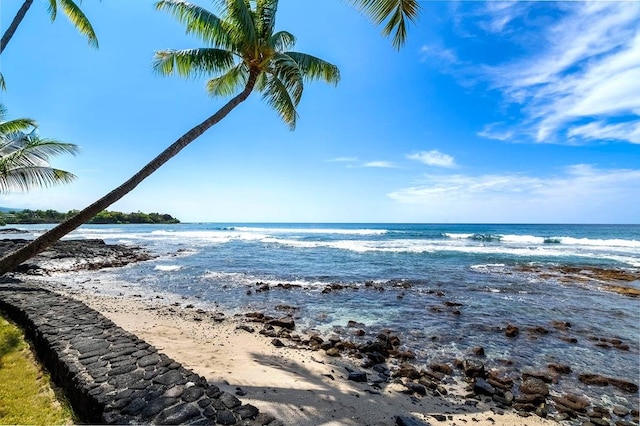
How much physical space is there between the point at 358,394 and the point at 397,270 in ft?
48.0

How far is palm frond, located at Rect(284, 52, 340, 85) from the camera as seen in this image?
30.5 ft

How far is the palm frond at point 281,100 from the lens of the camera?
28.8 feet

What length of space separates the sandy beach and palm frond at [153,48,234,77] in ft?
22.2

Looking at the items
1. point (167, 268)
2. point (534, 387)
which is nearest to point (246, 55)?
point (534, 387)

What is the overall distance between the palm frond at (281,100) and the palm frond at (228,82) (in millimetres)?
1465

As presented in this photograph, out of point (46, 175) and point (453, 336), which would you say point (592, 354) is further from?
point (46, 175)

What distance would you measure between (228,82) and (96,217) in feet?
381

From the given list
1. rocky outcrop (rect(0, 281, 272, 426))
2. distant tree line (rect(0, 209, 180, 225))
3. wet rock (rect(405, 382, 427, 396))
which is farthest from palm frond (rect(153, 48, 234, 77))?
distant tree line (rect(0, 209, 180, 225))

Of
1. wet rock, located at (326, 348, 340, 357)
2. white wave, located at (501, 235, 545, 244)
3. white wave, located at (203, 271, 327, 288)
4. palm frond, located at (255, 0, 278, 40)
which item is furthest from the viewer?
white wave, located at (501, 235, 545, 244)

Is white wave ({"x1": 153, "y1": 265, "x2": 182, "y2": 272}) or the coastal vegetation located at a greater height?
the coastal vegetation

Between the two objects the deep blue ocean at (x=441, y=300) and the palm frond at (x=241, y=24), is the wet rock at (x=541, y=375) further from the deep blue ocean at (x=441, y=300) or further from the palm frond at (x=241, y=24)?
the palm frond at (x=241, y=24)

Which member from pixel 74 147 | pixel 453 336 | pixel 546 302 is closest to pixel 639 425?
pixel 453 336

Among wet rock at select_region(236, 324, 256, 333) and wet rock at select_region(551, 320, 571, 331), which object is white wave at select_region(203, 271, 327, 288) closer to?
wet rock at select_region(236, 324, 256, 333)

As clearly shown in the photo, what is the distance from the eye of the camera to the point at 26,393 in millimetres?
4125
